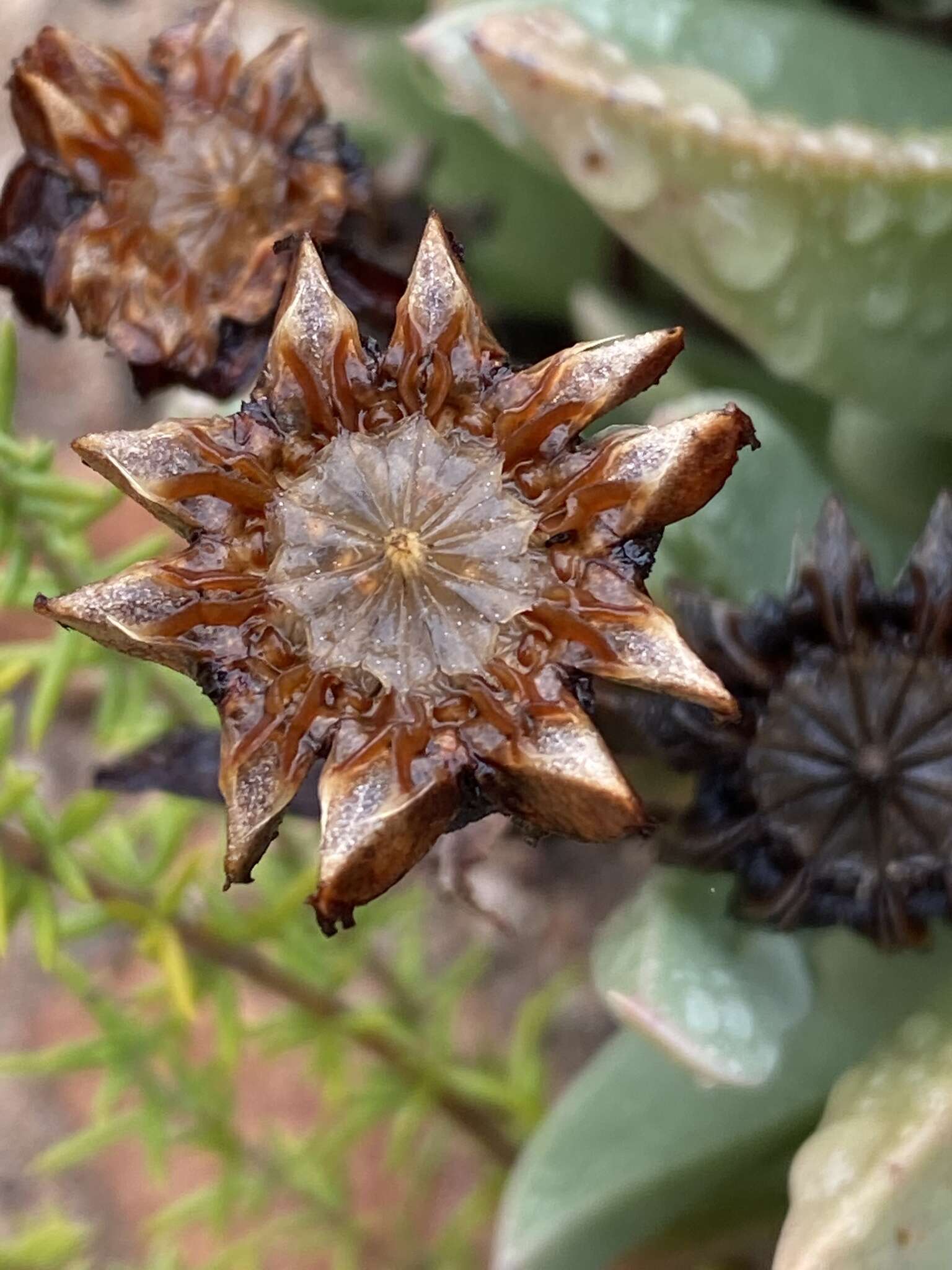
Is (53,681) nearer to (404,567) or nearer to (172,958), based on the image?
(172,958)

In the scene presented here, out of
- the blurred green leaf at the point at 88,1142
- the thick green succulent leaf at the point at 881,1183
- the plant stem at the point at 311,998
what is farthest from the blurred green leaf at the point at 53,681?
the thick green succulent leaf at the point at 881,1183

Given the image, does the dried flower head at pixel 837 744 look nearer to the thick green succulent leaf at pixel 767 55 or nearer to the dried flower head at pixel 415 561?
the dried flower head at pixel 415 561

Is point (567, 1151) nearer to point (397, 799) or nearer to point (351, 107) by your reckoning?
point (397, 799)

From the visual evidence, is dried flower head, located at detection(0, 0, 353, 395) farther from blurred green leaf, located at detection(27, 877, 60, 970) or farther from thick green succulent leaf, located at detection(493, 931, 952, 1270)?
Result: thick green succulent leaf, located at detection(493, 931, 952, 1270)

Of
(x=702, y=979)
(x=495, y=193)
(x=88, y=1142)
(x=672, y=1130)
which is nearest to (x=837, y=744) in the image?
(x=702, y=979)

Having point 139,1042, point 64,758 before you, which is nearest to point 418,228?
point 139,1042

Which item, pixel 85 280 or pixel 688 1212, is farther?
pixel 688 1212
